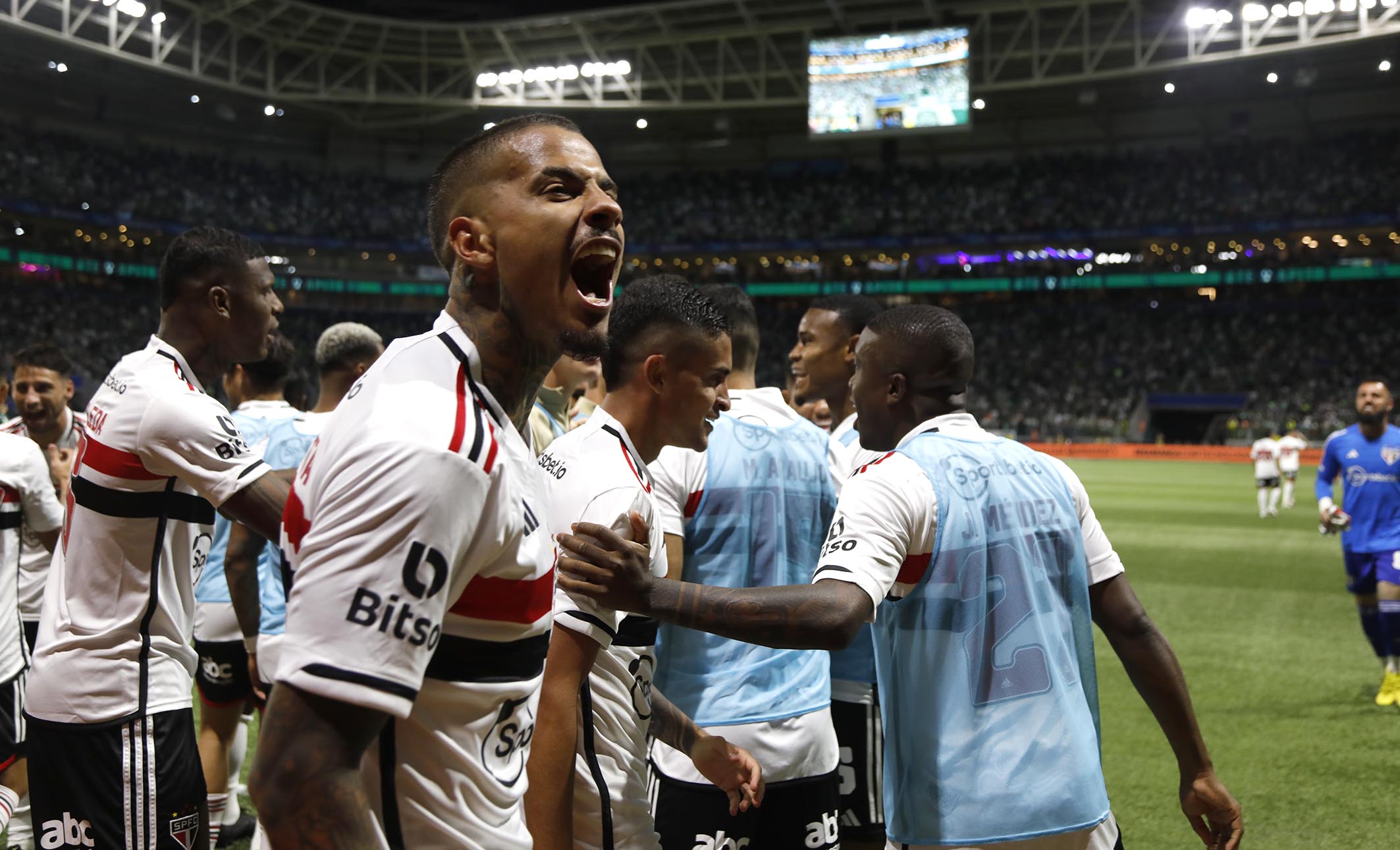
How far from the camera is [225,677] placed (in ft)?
18.6

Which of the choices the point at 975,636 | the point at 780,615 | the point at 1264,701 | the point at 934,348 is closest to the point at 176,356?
the point at 780,615

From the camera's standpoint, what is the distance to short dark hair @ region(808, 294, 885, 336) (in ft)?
17.8

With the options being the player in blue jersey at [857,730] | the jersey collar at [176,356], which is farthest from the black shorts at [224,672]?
the player in blue jersey at [857,730]

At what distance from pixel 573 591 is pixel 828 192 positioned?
5052 centimetres

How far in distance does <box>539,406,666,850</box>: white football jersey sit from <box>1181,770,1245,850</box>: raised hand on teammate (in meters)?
1.60

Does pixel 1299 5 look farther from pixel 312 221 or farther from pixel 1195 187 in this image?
pixel 312 221

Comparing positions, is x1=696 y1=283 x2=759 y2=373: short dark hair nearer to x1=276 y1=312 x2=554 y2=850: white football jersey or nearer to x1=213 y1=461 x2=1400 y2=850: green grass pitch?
x1=276 y1=312 x2=554 y2=850: white football jersey

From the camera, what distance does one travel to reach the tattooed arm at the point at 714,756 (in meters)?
2.96

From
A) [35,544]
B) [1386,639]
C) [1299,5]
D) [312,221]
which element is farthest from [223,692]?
[312,221]

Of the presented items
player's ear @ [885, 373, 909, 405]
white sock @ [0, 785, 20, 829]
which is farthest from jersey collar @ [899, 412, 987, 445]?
white sock @ [0, 785, 20, 829]

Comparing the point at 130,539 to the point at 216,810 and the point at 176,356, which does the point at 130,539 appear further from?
Result: the point at 216,810

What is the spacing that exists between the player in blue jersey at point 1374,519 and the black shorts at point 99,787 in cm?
923

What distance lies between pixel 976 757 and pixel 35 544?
5151mm

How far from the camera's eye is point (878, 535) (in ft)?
8.75
